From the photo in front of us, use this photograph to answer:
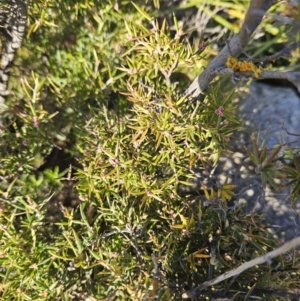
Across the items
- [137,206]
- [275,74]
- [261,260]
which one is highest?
[275,74]

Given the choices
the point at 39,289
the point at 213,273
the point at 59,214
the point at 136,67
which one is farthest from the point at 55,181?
the point at 213,273

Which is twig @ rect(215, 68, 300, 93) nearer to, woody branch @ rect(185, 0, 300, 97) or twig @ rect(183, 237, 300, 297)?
woody branch @ rect(185, 0, 300, 97)

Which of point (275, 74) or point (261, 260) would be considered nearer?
point (261, 260)

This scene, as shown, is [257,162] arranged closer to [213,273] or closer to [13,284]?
[213,273]

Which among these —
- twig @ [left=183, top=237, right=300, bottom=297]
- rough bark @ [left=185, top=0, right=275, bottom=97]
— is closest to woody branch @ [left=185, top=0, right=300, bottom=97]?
rough bark @ [left=185, top=0, right=275, bottom=97]

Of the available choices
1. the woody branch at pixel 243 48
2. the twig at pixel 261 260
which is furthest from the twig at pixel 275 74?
the twig at pixel 261 260

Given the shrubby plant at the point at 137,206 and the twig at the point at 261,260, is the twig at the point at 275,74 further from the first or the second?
the twig at the point at 261,260

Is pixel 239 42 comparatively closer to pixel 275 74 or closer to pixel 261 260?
pixel 275 74

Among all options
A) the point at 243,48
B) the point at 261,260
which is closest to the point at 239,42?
the point at 243,48
